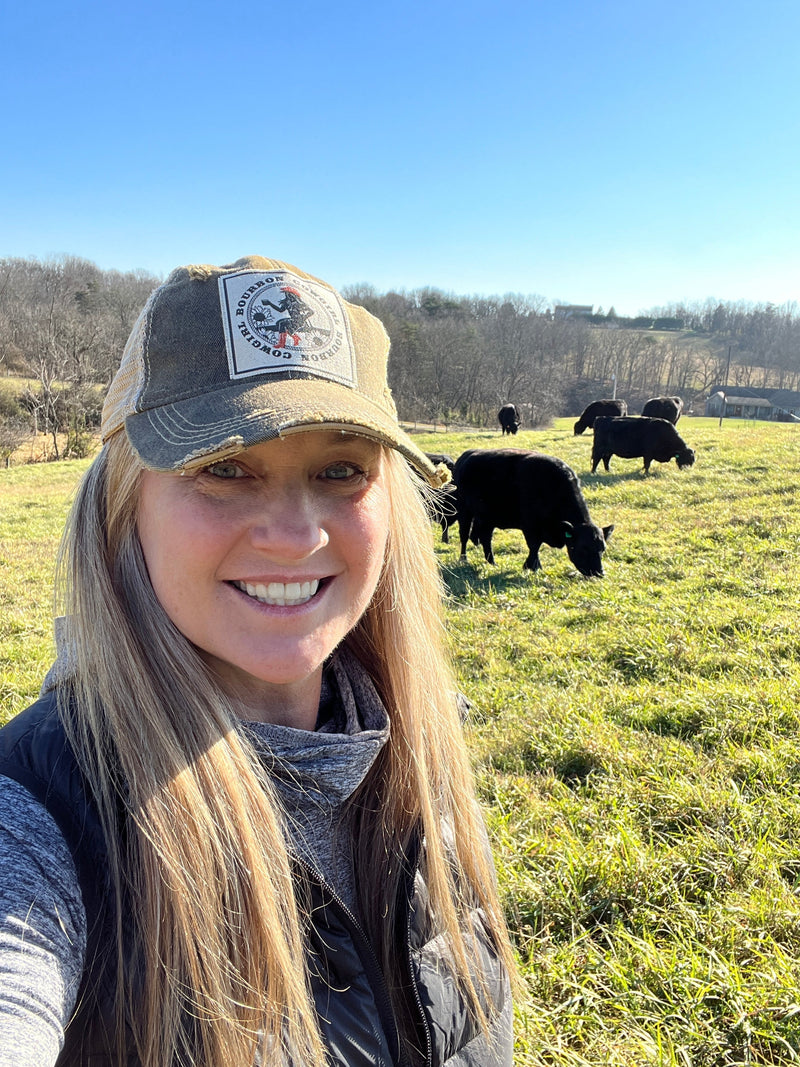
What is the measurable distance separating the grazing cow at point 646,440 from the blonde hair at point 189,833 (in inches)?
740

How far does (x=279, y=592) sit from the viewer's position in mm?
1346

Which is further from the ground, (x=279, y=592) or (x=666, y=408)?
(x=666, y=408)

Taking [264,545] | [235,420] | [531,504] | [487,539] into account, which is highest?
[235,420]

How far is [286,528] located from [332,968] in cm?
97

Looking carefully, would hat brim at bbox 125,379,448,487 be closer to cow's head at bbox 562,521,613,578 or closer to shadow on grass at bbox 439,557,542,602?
shadow on grass at bbox 439,557,542,602

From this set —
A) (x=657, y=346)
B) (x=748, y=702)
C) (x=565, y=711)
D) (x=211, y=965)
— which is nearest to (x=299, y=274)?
(x=211, y=965)

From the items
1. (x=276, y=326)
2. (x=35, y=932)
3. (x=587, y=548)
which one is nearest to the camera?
(x=35, y=932)

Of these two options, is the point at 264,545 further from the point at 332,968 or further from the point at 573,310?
the point at 573,310

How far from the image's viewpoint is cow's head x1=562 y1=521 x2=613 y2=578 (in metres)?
9.61

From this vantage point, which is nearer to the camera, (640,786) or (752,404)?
(640,786)

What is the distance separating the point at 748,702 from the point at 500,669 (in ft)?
7.15

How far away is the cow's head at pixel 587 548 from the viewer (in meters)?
9.61

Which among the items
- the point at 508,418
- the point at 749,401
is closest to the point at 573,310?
the point at 749,401

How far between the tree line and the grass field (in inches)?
1216
